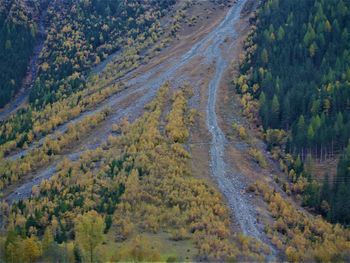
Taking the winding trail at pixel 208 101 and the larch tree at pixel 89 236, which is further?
the winding trail at pixel 208 101

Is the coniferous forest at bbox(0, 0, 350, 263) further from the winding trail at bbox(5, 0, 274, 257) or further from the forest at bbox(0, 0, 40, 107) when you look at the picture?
the forest at bbox(0, 0, 40, 107)

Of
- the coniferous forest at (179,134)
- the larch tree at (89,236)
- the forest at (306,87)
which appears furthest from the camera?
the forest at (306,87)

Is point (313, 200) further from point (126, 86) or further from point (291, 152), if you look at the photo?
point (126, 86)

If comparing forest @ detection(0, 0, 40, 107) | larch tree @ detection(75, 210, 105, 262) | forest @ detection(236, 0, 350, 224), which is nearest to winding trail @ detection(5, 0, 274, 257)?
forest @ detection(236, 0, 350, 224)

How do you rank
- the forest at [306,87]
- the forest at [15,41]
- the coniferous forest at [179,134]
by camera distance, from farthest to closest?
the forest at [15,41]
the forest at [306,87]
the coniferous forest at [179,134]

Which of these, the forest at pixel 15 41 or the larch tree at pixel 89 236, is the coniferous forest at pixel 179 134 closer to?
the larch tree at pixel 89 236

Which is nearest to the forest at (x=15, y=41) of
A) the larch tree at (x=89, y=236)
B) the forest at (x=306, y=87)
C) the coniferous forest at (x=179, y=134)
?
the coniferous forest at (x=179, y=134)

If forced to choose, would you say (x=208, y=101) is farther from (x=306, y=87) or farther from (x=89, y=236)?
(x=89, y=236)

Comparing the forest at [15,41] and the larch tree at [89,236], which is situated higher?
the forest at [15,41]

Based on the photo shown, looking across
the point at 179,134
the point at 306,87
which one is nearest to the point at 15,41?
the point at 179,134
